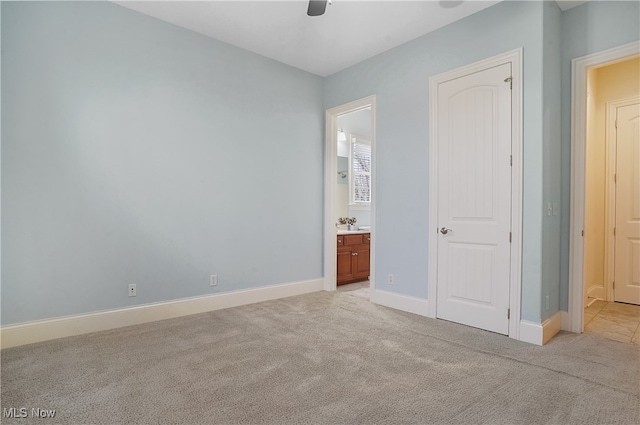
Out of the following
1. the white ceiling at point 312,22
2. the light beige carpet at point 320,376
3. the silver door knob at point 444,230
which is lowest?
the light beige carpet at point 320,376

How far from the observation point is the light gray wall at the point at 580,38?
2.75 m

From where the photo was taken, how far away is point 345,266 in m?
5.09

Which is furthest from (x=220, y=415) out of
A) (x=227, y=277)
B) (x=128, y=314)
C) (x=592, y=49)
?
(x=592, y=49)

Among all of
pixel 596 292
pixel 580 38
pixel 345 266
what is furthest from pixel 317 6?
pixel 596 292

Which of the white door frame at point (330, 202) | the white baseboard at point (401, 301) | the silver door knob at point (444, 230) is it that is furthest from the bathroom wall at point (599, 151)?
the white door frame at point (330, 202)

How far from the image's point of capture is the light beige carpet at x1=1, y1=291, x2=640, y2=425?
5.95 ft

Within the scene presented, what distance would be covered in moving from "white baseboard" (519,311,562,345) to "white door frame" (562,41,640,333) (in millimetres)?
341

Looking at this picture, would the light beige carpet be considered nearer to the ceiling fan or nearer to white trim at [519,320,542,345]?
white trim at [519,320,542,345]

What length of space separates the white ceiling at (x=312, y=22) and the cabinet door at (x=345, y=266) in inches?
108

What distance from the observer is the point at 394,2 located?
305 cm

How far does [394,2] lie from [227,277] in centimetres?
326

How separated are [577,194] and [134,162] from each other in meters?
4.12

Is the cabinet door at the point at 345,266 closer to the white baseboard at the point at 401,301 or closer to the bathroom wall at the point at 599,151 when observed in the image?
the white baseboard at the point at 401,301

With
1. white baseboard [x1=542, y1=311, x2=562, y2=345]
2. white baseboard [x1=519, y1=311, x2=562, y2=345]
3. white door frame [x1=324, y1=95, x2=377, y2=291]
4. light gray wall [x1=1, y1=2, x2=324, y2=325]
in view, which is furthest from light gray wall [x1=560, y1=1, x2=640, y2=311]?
light gray wall [x1=1, y1=2, x2=324, y2=325]
